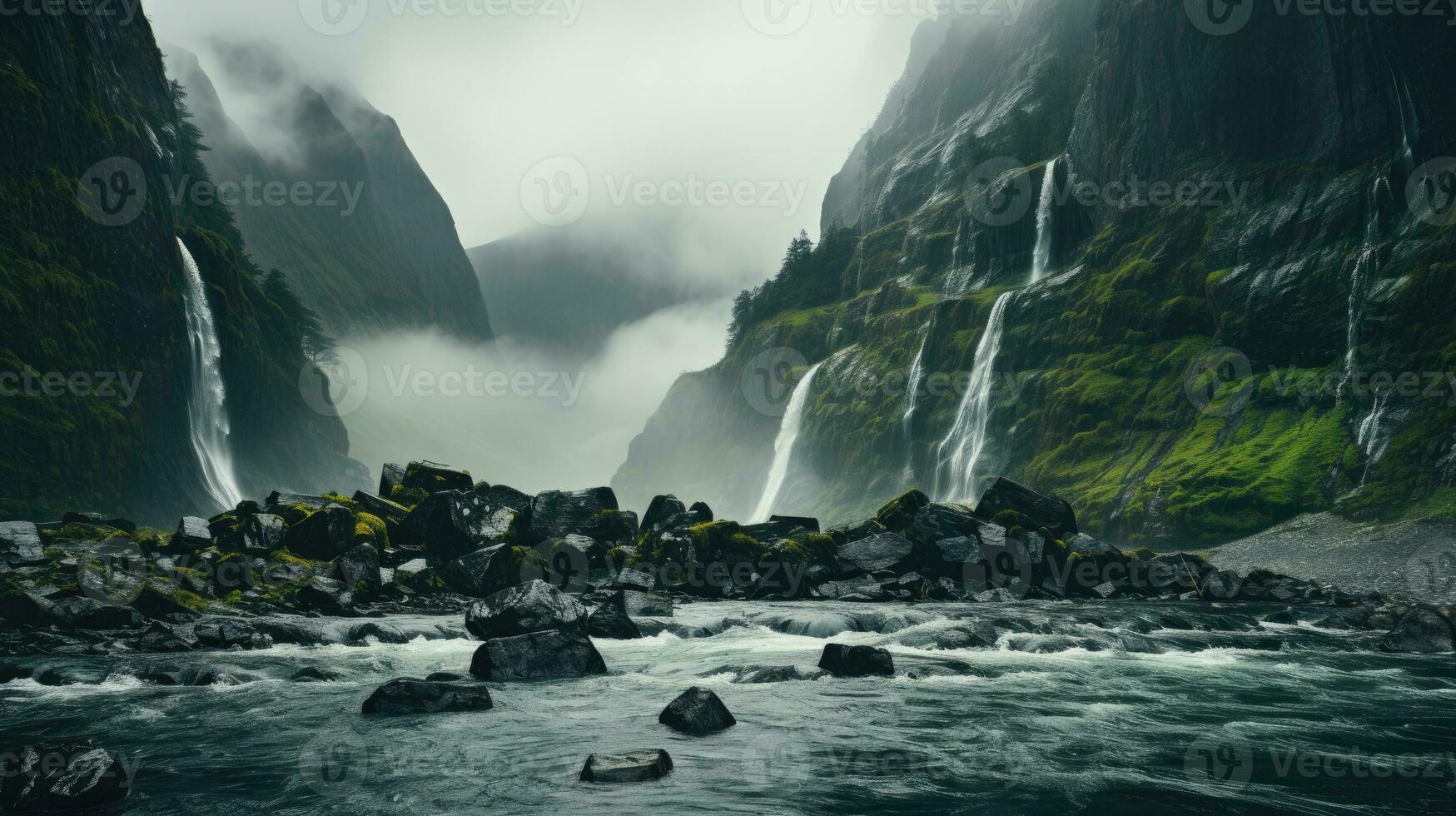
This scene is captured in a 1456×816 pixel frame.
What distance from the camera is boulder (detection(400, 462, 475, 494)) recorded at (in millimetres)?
38625

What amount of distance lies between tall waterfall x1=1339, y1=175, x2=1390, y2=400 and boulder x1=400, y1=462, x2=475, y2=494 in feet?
171

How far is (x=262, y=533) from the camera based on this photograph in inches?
1155

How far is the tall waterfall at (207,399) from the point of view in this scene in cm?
5931

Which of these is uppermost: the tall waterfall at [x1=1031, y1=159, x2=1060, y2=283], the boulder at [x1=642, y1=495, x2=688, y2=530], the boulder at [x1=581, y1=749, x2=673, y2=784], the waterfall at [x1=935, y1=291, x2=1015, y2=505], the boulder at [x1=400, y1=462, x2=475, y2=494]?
the tall waterfall at [x1=1031, y1=159, x2=1060, y2=283]

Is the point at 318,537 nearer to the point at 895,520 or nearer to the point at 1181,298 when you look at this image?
the point at 895,520

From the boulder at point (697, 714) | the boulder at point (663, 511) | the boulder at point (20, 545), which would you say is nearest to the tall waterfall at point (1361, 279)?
the boulder at point (663, 511)

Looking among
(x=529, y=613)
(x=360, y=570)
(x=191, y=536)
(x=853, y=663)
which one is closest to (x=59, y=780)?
(x=529, y=613)

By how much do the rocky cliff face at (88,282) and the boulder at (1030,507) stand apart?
46.9 m

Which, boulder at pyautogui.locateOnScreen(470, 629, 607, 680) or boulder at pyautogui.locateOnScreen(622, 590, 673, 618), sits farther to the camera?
boulder at pyautogui.locateOnScreen(622, 590, 673, 618)

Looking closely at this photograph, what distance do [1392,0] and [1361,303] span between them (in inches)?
893

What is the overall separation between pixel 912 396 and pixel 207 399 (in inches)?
2628

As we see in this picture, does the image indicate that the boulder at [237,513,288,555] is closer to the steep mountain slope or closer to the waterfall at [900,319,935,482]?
the waterfall at [900,319,935,482]

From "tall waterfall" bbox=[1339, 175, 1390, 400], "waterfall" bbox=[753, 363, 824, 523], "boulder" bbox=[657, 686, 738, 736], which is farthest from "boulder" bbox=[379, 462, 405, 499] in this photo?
"waterfall" bbox=[753, 363, 824, 523]

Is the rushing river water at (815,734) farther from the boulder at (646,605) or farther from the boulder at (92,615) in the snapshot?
the boulder at (646,605)
